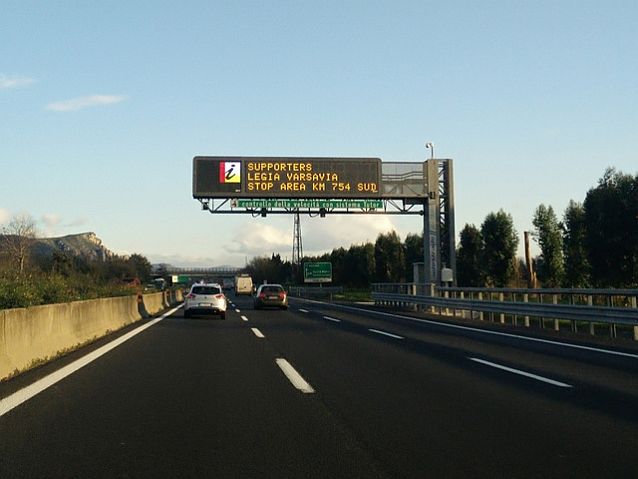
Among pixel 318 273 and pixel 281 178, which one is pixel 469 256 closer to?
pixel 318 273

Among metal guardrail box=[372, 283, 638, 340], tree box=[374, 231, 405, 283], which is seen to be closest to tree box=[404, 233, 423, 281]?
tree box=[374, 231, 405, 283]

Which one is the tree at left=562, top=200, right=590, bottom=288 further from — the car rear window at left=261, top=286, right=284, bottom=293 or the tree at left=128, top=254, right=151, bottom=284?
the tree at left=128, top=254, right=151, bottom=284

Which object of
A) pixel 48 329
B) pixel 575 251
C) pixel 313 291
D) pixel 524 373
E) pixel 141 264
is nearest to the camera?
pixel 524 373

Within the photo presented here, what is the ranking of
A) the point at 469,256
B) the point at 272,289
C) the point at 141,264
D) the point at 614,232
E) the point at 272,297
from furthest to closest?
1. the point at 141,264
2. the point at 469,256
3. the point at 614,232
4. the point at 272,289
5. the point at 272,297

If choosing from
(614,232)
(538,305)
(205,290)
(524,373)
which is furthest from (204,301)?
(614,232)

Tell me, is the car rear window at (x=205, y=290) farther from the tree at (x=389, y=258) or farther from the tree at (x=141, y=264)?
the tree at (x=141, y=264)

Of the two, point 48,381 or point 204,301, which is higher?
point 204,301

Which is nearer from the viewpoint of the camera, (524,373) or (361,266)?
(524,373)

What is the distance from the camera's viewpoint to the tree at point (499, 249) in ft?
244

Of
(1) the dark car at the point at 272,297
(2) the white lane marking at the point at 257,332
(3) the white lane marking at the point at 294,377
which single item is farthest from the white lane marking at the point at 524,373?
(1) the dark car at the point at 272,297

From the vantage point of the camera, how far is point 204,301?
28188 mm

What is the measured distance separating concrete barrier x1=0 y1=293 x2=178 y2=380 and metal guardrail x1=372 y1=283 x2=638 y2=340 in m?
12.9

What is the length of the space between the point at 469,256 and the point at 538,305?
215ft

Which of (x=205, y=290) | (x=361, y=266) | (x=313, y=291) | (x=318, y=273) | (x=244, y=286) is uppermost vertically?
(x=361, y=266)
